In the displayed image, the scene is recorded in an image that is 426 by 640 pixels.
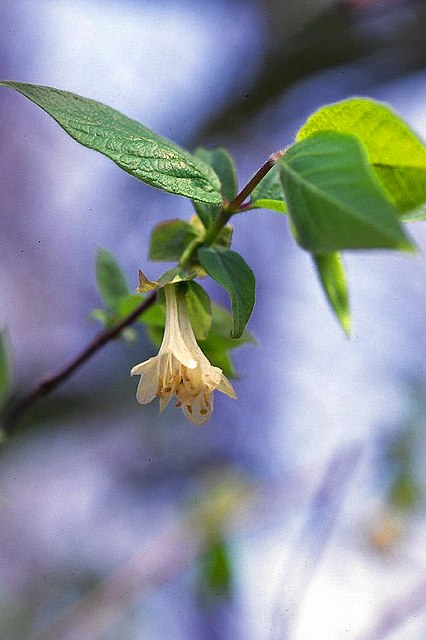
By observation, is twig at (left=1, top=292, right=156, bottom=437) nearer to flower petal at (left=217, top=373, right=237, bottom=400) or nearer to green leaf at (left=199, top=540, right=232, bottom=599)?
flower petal at (left=217, top=373, right=237, bottom=400)

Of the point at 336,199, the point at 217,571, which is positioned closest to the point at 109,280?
the point at 336,199

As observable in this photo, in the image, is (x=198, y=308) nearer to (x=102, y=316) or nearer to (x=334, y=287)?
(x=334, y=287)

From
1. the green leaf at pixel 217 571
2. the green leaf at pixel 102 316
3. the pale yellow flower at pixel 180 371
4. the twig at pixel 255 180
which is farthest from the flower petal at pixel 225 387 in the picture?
the green leaf at pixel 217 571

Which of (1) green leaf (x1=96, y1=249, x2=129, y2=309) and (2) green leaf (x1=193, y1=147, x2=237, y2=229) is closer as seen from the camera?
(2) green leaf (x1=193, y1=147, x2=237, y2=229)

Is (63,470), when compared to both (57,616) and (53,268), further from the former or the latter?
(53,268)

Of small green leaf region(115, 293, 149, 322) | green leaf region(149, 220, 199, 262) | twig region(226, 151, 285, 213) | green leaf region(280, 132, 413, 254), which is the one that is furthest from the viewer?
small green leaf region(115, 293, 149, 322)

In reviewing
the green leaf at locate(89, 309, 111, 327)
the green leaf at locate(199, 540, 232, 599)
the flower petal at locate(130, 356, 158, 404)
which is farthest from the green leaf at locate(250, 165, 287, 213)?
the green leaf at locate(199, 540, 232, 599)

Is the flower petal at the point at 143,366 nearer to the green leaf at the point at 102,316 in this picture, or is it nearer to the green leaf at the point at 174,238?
the green leaf at the point at 174,238
